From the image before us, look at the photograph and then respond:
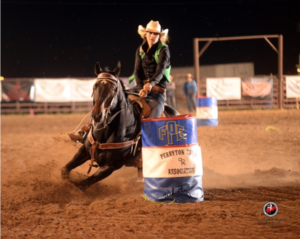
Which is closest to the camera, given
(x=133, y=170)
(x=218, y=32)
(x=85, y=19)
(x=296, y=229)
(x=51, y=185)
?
(x=296, y=229)

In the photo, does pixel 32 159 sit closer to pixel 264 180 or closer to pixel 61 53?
pixel 264 180

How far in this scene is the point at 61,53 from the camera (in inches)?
1545

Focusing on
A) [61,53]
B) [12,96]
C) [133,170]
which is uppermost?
[61,53]

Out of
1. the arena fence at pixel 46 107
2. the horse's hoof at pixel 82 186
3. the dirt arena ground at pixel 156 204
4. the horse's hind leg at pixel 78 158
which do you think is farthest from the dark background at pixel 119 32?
the horse's hoof at pixel 82 186

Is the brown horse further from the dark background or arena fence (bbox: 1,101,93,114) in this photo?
the dark background

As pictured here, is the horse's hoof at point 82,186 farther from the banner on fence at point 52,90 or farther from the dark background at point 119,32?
the dark background at point 119,32

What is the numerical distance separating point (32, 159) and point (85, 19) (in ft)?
95.0

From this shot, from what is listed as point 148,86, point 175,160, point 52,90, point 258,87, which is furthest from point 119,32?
point 175,160

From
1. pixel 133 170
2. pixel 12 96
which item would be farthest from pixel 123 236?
pixel 12 96

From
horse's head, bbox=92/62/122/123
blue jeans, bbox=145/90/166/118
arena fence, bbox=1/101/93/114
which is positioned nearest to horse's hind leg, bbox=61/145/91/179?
horse's head, bbox=92/62/122/123

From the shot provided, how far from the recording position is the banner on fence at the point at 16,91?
21.2 m

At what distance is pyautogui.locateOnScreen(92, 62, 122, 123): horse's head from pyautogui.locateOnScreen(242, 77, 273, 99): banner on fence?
55.2 ft

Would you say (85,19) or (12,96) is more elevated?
(85,19)

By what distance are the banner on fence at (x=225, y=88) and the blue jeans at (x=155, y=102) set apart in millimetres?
15447
